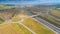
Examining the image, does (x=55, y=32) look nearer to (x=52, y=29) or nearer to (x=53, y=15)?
(x=52, y=29)

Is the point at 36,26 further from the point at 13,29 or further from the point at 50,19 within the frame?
the point at 13,29

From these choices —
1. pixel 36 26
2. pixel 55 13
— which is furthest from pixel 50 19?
pixel 36 26

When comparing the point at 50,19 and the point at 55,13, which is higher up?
the point at 55,13

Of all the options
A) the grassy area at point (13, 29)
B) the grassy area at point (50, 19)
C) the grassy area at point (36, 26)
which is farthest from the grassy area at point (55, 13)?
the grassy area at point (13, 29)

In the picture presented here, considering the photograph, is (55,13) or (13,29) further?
(55,13)

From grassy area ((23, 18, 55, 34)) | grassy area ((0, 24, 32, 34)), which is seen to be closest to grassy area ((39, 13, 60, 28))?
grassy area ((23, 18, 55, 34))

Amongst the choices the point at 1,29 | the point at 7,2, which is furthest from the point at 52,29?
the point at 7,2
